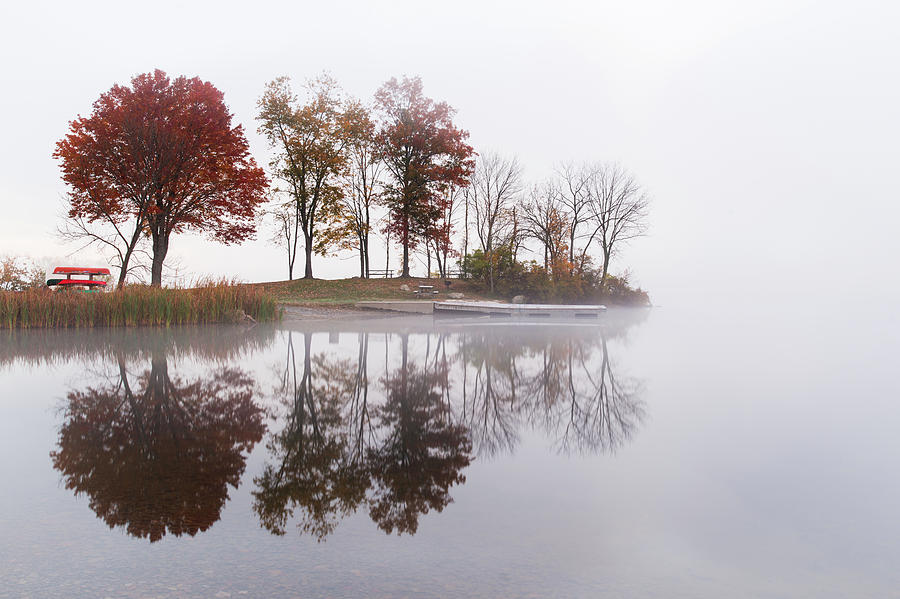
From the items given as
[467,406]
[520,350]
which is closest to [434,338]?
[520,350]

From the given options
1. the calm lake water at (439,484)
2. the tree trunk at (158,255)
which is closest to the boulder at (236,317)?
the calm lake water at (439,484)

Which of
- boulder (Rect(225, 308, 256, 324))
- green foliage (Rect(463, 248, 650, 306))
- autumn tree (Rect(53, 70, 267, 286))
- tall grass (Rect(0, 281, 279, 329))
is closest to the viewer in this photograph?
tall grass (Rect(0, 281, 279, 329))

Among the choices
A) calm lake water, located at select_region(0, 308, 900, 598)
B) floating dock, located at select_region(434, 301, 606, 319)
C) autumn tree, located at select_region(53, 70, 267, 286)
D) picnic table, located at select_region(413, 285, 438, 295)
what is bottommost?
calm lake water, located at select_region(0, 308, 900, 598)

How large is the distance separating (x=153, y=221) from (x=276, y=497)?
26.0m

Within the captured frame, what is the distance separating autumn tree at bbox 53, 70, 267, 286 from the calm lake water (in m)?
18.6

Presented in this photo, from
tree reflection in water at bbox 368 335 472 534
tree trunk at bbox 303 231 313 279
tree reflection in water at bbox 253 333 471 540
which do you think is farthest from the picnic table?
tree reflection in water at bbox 368 335 472 534

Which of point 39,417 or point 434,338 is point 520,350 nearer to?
point 434,338

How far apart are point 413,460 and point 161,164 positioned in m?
24.3

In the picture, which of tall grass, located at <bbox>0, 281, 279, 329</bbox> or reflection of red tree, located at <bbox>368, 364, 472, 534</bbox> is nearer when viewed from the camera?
reflection of red tree, located at <bbox>368, 364, 472, 534</bbox>

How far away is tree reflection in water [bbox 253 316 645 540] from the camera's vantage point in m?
3.77

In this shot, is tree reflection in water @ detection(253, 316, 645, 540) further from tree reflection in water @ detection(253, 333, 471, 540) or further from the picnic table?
the picnic table

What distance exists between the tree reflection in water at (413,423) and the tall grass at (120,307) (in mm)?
8450

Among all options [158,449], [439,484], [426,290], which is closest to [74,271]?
[426,290]

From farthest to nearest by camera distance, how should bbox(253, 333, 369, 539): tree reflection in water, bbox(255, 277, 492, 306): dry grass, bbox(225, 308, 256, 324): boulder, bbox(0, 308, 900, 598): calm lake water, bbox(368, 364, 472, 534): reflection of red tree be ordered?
bbox(255, 277, 492, 306): dry grass → bbox(225, 308, 256, 324): boulder → bbox(368, 364, 472, 534): reflection of red tree → bbox(253, 333, 369, 539): tree reflection in water → bbox(0, 308, 900, 598): calm lake water
